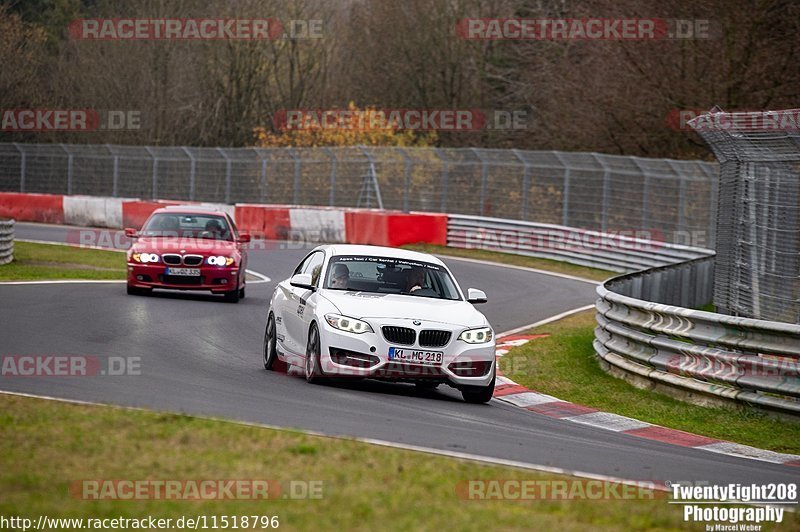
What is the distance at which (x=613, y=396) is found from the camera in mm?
13242

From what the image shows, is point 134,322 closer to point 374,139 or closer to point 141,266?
point 141,266

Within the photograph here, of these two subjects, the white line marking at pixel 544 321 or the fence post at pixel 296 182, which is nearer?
the white line marking at pixel 544 321

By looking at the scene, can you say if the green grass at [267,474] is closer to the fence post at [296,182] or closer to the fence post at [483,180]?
the fence post at [483,180]

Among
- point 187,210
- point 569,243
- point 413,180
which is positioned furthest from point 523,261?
point 187,210

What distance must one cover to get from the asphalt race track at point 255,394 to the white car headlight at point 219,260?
728 mm

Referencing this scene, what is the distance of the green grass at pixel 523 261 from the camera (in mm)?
30344

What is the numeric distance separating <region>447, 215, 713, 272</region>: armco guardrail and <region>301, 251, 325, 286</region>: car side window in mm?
14383

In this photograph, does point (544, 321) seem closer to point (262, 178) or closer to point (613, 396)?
point (613, 396)

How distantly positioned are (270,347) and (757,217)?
6.47 m

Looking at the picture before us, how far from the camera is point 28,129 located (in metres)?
56.1

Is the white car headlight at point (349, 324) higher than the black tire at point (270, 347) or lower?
higher

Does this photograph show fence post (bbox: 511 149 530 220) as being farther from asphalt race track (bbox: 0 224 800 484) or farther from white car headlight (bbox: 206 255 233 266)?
white car headlight (bbox: 206 255 233 266)

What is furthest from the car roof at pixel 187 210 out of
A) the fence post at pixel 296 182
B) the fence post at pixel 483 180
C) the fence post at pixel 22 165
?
the fence post at pixel 22 165

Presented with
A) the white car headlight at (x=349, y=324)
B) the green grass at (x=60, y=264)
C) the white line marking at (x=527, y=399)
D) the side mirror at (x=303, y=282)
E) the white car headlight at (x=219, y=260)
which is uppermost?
the side mirror at (x=303, y=282)
